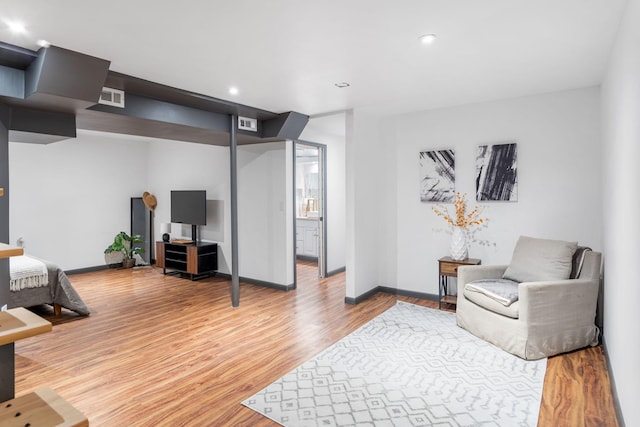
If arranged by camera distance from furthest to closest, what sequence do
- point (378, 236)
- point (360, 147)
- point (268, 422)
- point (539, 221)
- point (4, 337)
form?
point (378, 236)
point (360, 147)
point (539, 221)
point (268, 422)
point (4, 337)

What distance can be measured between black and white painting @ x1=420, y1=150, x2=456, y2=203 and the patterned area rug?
1.70m

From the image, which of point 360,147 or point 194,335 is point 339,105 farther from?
point 194,335

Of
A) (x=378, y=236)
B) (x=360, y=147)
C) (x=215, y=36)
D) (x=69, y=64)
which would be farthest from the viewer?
(x=378, y=236)

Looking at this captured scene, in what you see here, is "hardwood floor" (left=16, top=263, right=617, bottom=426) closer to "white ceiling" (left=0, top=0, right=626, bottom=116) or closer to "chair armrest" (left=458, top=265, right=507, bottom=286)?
"chair armrest" (left=458, top=265, right=507, bottom=286)

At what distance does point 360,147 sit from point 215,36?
2547 mm

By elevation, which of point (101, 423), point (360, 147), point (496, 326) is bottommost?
point (101, 423)

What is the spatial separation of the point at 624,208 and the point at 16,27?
149 inches

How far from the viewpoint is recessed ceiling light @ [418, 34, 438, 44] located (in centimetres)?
242

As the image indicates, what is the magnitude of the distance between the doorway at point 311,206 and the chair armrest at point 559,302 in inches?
139

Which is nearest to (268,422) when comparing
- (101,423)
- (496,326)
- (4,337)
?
(101,423)

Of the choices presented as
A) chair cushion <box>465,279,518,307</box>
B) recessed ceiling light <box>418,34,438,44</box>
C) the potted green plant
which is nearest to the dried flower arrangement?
chair cushion <box>465,279,518,307</box>

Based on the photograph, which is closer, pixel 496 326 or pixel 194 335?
pixel 496 326

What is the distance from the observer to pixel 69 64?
2631mm

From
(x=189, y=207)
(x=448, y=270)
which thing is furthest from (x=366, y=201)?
(x=189, y=207)
